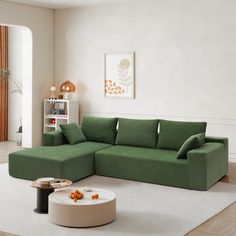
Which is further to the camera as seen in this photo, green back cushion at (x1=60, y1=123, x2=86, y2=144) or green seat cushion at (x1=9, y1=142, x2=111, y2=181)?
green back cushion at (x1=60, y1=123, x2=86, y2=144)

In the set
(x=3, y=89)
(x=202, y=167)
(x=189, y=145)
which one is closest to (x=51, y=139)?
(x=189, y=145)

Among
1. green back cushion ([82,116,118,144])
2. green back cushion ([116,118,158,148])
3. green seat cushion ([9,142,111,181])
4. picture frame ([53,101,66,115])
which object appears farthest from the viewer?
picture frame ([53,101,66,115])

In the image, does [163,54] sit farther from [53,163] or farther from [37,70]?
[53,163]

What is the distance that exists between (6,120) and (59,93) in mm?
1625

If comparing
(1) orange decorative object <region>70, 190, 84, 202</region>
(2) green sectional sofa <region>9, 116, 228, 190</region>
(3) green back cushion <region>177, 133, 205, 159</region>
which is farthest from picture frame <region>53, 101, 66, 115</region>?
(1) orange decorative object <region>70, 190, 84, 202</region>

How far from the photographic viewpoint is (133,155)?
6410mm

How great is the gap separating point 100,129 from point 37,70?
8.14 feet

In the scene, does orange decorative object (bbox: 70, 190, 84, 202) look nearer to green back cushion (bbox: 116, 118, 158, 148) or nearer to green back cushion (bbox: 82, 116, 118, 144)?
green back cushion (bbox: 116, 118, 158, 148)

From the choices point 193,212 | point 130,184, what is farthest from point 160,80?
point 193,212

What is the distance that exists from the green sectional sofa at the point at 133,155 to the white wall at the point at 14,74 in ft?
10.6

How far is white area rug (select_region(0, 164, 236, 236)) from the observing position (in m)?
4.37

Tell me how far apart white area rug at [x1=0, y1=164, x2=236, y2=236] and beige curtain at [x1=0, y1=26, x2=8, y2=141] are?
152 inches

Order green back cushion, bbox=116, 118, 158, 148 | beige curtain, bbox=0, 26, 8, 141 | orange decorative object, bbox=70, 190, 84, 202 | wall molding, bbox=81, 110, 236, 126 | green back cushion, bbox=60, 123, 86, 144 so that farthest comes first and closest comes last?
beige curtain, bbox=0, 26, 8, 141
wall molding, bbox=81, 110, 236, 126
green back cushion, bbox=60, 123, 86, 144
green back cushion, bbox=116, 118, 158, 148
orange decorative object, bbox=70, 190, 84, 202

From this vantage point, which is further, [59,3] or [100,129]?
[59,3]
